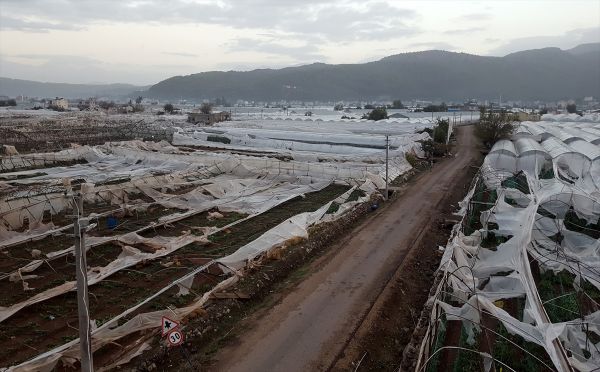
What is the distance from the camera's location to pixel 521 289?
28.8 ft

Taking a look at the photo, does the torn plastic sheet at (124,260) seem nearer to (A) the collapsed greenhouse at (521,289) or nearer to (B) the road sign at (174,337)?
(B) the road sign at (174,337)

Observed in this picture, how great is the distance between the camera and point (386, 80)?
181125 millimetres

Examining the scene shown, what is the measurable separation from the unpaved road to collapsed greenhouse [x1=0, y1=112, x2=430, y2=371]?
1.37m

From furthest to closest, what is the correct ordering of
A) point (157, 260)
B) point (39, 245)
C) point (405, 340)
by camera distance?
point (39, 245) < point (157, 260) < point (405, 340)

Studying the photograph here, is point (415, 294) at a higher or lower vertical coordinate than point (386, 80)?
lower

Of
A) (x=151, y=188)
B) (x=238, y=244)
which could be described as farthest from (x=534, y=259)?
(x=151, y=188)

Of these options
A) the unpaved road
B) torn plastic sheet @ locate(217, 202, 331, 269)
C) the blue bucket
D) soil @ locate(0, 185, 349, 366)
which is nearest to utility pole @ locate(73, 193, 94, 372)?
the unpaved road

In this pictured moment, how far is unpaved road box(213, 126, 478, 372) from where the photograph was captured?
7688mm

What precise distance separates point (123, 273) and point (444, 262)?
299 inches

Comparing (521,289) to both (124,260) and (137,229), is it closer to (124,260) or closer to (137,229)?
(124,260)

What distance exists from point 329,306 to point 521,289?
376 cm

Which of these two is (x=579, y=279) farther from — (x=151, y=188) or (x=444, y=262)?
(x=151, y=188)

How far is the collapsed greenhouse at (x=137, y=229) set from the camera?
8125mm

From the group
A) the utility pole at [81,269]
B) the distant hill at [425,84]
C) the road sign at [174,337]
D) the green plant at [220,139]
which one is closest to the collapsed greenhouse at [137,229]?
the utility pole at [81,269]
